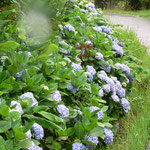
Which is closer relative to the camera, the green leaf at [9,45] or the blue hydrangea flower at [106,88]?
the green leaf at [9,45]

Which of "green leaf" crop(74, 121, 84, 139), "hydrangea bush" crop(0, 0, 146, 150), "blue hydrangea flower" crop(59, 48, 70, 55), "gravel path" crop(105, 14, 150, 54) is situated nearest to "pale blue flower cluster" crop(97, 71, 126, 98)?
"hydrangea bush" crop(0, 0, 146, 150)

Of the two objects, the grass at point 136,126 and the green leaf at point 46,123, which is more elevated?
the green leaf at point 46,123

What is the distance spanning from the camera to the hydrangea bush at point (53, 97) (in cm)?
145

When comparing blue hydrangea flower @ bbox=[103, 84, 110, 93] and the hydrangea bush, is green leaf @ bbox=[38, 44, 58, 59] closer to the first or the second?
the hydrangea bush

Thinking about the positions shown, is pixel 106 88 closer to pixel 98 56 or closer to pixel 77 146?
pixel 98 56

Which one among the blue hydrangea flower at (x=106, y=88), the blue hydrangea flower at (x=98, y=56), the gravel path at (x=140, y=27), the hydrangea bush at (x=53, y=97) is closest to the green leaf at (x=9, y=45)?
the hydrangea bush at (x=53, y=97)

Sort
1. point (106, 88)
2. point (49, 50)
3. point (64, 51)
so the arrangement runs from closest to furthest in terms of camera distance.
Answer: point (49, 50) < point (106, 88) < point (64, 51)

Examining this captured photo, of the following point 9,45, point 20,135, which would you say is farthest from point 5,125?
point 9,45

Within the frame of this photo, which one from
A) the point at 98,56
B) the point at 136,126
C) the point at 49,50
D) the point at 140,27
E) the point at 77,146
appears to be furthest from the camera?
the point at 140,27

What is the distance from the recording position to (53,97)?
5.91 feet

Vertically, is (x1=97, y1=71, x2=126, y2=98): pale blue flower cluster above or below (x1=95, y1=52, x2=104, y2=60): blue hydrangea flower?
below

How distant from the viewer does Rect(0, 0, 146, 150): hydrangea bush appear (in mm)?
1449

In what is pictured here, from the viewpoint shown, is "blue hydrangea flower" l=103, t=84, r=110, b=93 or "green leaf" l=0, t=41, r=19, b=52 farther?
"blue hydrangea flower" l=103, t=84, r=110, b=93

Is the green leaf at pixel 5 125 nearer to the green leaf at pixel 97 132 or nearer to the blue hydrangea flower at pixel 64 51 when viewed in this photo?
the green leaf at pixel 97 132
